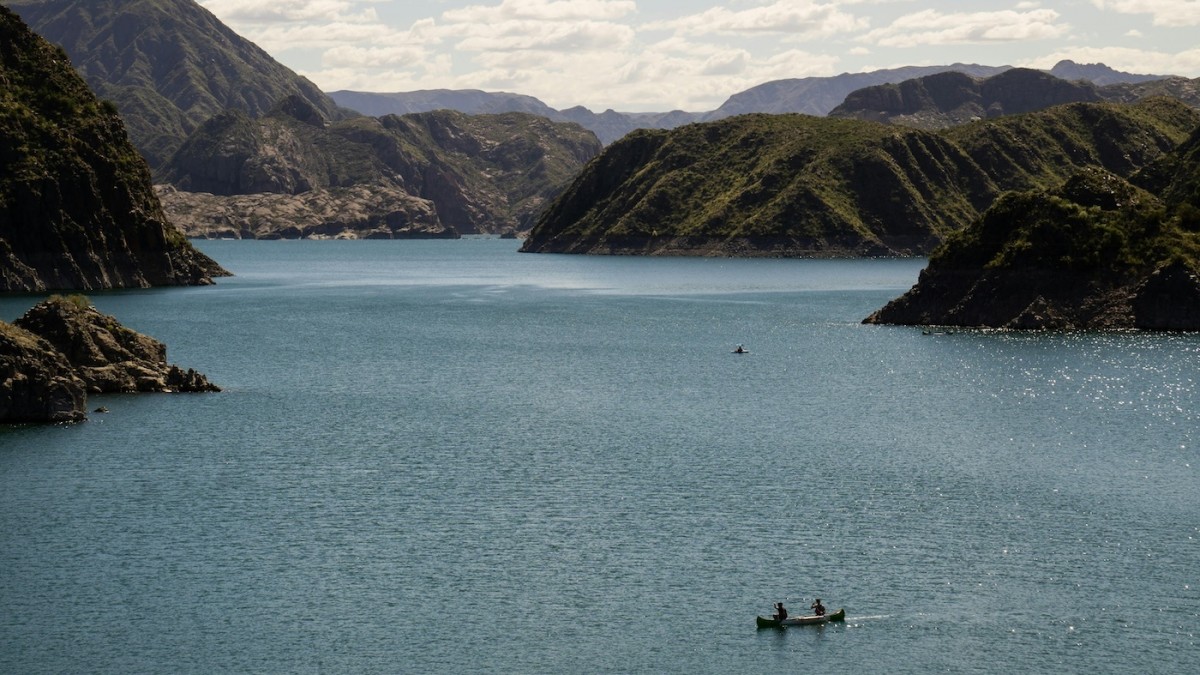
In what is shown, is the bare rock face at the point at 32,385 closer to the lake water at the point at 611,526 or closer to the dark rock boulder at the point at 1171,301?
the lake water at the point at 611,526

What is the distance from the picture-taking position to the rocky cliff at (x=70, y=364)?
353 feet

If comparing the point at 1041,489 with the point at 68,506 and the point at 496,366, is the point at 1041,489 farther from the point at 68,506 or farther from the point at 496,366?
the point at 496,366

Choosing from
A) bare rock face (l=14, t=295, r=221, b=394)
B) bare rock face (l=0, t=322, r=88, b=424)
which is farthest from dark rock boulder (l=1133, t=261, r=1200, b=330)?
bare rock face (l=0, t=322, r=88, b=424)

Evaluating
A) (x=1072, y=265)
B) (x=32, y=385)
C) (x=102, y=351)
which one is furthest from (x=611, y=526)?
(x=1072, y=265)

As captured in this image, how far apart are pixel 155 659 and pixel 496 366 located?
9586 centimetres

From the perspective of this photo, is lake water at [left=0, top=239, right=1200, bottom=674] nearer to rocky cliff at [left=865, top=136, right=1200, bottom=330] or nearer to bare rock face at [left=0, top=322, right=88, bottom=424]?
bare rock face at [left=0, top=322, right=88, bottom=424]

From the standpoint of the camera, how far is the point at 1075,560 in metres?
69.9

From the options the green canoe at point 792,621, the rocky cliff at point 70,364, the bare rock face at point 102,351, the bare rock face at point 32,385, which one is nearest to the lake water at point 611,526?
the green canoe at point 792,621

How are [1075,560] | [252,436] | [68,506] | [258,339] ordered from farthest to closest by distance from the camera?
[258,339] < [252,436] < [68,506] < [1075,560]

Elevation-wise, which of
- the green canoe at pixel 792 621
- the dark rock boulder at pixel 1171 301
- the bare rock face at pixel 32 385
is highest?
the dark rock boulder at pixel 1171 301

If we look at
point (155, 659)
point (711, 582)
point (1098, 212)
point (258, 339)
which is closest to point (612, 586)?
point (711, 582)

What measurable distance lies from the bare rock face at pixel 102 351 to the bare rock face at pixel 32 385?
7.51m

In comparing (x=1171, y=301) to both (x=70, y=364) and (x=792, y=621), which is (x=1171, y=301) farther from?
(x=70, y=364)

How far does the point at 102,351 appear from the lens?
124125 mm
